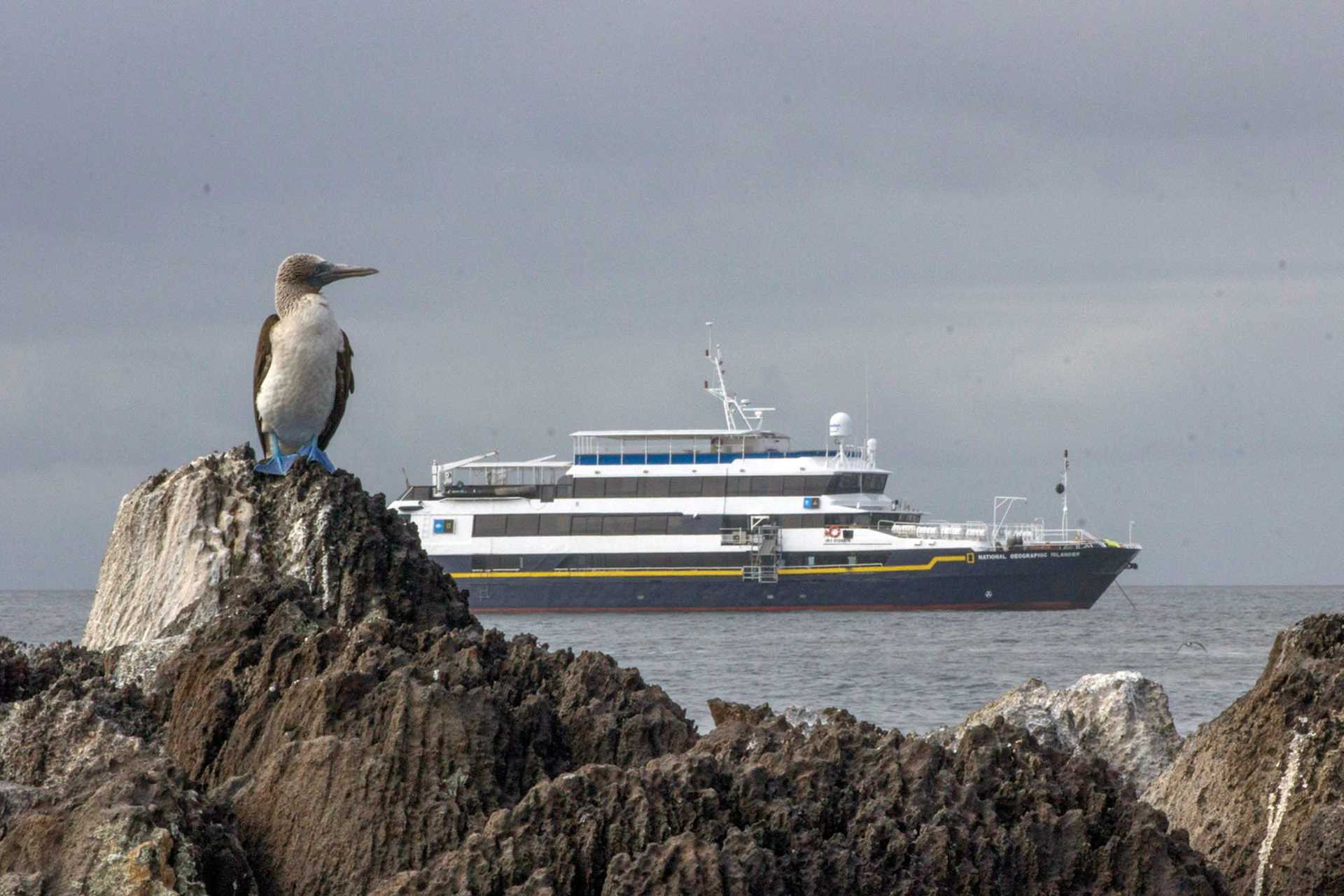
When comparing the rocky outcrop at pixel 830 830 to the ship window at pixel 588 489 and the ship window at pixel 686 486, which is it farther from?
the ship window at pixel 588 489

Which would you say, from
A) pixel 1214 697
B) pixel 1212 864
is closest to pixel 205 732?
pixel 1212 864

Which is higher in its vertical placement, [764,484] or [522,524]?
[764,484]

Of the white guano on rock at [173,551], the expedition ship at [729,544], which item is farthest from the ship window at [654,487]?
the white guano on rock at [173,551]

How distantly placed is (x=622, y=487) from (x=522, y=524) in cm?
372

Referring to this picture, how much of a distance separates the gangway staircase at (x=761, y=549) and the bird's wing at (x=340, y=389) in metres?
47.2

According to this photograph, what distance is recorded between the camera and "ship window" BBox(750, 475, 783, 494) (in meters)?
58.4

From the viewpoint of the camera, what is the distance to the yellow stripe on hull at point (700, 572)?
56.8 metres

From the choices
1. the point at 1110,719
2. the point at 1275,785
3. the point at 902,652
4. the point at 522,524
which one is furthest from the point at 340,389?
the point at 522,524

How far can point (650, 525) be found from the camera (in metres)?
58.3

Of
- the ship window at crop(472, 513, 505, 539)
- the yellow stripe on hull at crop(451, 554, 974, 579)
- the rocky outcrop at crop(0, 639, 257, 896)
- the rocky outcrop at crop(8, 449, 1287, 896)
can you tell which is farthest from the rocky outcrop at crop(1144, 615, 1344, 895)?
the ship window at crop(472, 513, 505, 539)

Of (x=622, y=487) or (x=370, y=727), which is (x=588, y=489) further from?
(x=370, y=727)

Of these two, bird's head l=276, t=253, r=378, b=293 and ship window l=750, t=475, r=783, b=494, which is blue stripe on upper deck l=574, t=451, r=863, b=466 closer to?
ship window l=750, t=475, r=783, b=494

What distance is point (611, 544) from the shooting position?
58.3 metres

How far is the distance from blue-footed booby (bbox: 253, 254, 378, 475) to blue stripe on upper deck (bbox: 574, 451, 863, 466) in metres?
48.9
